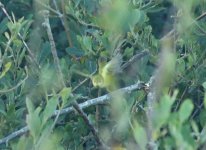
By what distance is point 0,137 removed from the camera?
173cm

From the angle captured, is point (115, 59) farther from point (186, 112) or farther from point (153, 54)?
point (186, 112)

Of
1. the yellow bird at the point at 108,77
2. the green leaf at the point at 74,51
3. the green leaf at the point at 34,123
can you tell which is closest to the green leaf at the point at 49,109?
the green leaf at the point at 34,123

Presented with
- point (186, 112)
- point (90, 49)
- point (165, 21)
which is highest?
point (186, 112)

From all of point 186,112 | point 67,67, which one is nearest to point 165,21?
point 67,67

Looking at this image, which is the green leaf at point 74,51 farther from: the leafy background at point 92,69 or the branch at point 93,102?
the branch at point 93,102

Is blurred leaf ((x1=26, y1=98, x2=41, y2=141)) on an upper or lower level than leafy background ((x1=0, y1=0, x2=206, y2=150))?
upper

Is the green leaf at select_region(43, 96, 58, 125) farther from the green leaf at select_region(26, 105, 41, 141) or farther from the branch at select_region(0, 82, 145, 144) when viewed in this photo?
the branch at select_region(0, 82, 145, 144)

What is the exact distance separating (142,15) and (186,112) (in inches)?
30.2

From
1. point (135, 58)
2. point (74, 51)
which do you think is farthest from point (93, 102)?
point (74, 51)

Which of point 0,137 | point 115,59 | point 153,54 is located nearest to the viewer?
point 115,59

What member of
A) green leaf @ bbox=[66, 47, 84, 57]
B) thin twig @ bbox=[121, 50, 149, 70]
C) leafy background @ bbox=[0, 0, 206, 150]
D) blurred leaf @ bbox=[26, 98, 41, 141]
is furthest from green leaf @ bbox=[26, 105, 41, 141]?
green leaf @ bbox=[66, 47, 84, 57]

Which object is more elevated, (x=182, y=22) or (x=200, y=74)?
(x=182, y=22)

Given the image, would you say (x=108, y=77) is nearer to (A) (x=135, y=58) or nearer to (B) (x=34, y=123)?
(B) (x=34, y=123)

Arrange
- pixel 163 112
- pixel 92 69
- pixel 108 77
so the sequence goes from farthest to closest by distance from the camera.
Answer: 1. pixel 92 69
2. pixel 108 77
3. pixel 163 112
